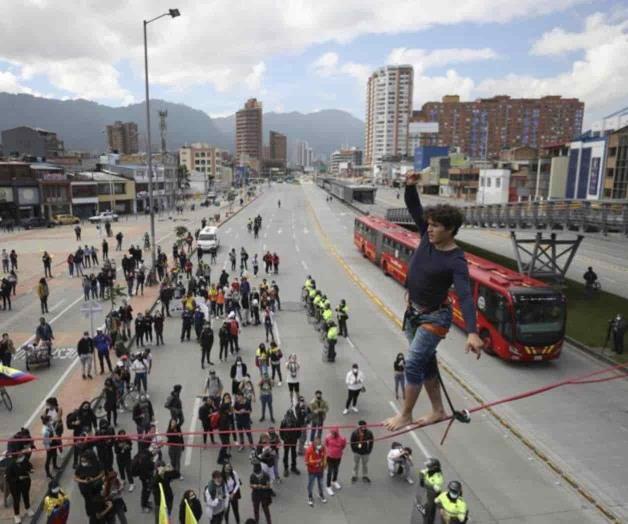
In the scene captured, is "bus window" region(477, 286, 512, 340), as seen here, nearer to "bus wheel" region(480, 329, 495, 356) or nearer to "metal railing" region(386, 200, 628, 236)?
"bus wheel" region(480, 329, 495, 356)

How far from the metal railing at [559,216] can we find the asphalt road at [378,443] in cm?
659

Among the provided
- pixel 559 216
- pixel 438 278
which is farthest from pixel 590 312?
pixel 438 278

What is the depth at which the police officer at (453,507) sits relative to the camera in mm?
8125

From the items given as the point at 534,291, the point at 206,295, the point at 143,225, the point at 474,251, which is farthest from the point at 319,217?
the point at 534,291

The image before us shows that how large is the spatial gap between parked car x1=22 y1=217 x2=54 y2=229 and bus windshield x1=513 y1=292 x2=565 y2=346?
5945cm

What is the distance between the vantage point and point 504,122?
18775cm

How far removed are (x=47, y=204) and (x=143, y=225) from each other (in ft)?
43.7

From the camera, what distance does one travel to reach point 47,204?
65.4 m

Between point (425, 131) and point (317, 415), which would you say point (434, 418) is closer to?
point (317, 415)

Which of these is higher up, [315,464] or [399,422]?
[399,422]

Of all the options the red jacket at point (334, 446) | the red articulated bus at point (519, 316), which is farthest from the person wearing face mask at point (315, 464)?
the red articulated bus at point (519, 316)

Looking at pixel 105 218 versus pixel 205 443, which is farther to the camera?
A: pixel 105 218

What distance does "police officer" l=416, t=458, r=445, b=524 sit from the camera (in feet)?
28.2

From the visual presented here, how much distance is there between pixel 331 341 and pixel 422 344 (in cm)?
1354
